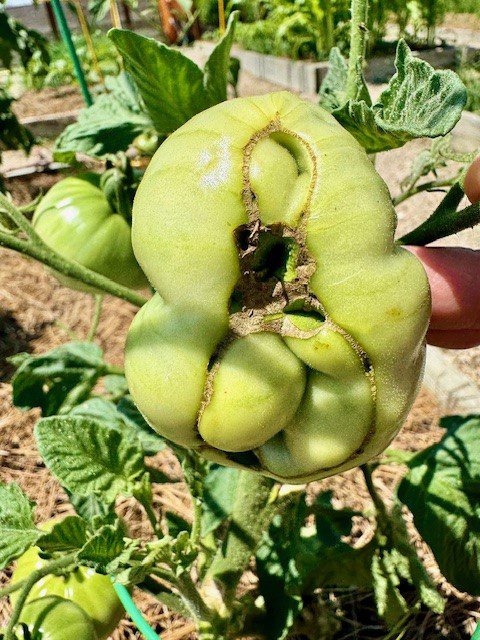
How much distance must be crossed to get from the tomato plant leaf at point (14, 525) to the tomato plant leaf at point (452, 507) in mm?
559

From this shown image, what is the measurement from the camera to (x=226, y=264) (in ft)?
1.62

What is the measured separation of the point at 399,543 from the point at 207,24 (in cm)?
1081

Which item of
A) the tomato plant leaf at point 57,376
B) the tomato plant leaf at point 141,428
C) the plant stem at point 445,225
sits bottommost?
the tomato plant leaf at point 141,428

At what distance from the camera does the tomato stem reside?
0.72 meters

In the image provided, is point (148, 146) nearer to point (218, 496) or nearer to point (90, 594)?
point (218, 496)

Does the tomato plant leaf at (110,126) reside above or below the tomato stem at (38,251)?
above

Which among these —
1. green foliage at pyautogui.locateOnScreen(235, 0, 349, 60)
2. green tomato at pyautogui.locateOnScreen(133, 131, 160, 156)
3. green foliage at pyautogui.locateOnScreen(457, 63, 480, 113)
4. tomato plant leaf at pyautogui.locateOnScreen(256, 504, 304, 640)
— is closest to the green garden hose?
tomato plant leaf at pyautogui.locateOnScreen(256, 504, 304, 640)

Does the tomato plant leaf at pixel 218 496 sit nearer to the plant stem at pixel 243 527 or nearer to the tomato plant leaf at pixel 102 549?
the plant stem at pixel 243 527

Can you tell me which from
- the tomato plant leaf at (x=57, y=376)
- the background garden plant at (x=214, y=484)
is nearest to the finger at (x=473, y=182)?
the background garden plant at (x=214, y=484)

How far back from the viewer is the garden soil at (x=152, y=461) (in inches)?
49.9

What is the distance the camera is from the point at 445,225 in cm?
65

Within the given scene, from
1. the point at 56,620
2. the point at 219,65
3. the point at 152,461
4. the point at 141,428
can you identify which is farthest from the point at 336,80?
the point at 152,461

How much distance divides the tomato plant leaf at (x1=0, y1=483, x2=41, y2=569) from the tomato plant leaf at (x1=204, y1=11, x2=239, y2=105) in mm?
562

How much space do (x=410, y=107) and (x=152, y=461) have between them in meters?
1.40
